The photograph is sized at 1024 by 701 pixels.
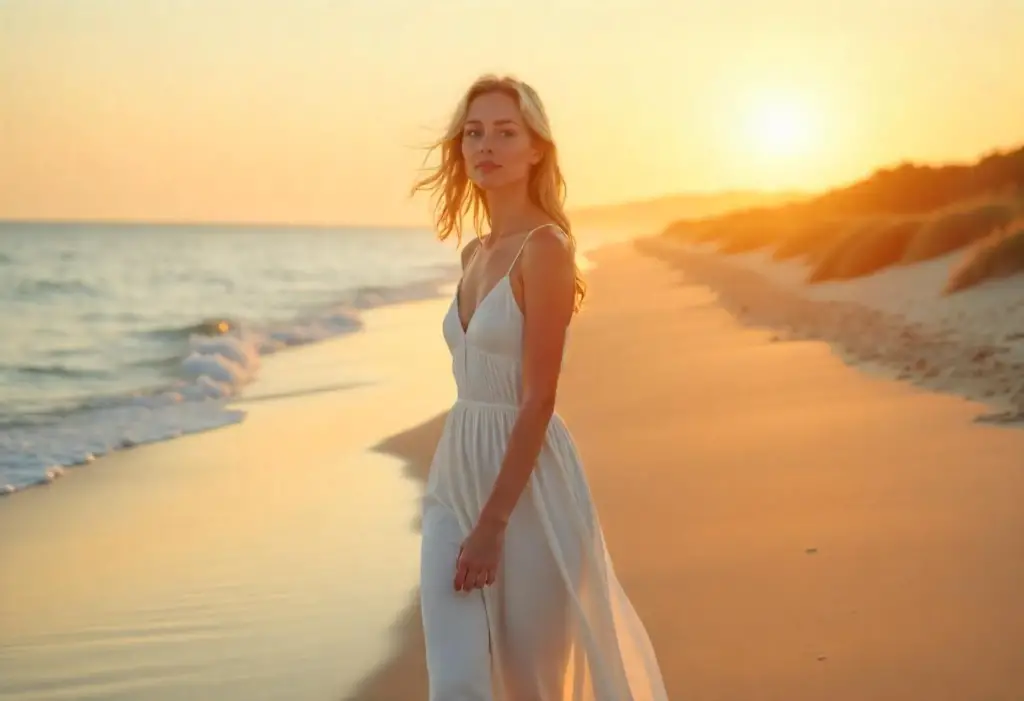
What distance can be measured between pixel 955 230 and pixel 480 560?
16.4 meters

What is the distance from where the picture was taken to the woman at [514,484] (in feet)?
8.30

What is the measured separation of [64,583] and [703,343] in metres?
8.87

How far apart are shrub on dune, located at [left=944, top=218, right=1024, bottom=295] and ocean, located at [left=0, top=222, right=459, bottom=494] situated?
8.67 m

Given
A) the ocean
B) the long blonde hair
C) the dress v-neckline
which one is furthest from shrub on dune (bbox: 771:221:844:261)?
the dress v-neckline

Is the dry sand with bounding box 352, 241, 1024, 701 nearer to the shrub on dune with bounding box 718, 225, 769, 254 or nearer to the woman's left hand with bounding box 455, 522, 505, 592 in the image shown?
the woman's left hand with bounding box 455, 522, 505, 592

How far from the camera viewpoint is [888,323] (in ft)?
40.8

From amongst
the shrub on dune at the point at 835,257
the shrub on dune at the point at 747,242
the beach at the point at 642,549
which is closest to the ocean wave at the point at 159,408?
the beach at the point at 642,549

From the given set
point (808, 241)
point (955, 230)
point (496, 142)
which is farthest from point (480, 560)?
point (808, 241)

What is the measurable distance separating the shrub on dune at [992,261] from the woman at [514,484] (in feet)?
37.1

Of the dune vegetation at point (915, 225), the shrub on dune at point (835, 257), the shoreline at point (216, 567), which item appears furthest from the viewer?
the shrub on dune at point (835, 257)

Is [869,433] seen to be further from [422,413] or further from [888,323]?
[888,323]

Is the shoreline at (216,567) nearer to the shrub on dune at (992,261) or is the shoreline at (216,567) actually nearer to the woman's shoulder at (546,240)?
the woman's shoulder at (546,240)

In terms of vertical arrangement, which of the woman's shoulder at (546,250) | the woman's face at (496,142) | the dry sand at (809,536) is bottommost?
the dry sand at (809,536)

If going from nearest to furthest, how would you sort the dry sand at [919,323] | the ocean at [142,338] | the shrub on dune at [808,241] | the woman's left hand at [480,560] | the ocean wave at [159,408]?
the woman's left hand at [480,560], the dry sand at [919,323], the ocean wave at [159,408], the ocean at [142,338], the shrub on dune at [808,241]
